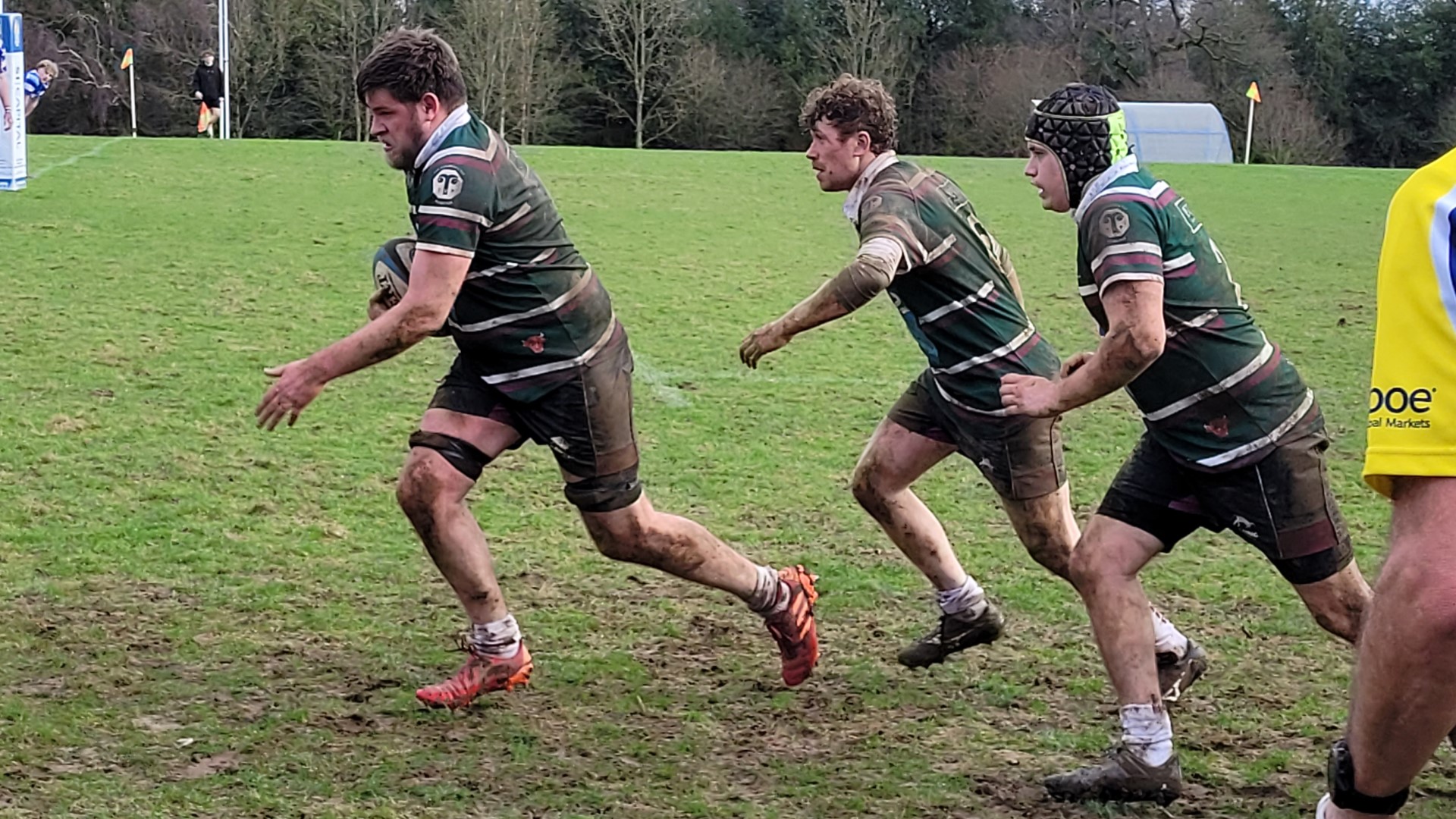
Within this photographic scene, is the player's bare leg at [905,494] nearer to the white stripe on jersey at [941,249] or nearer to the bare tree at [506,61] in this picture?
the white stripe on jersey at [941,249]

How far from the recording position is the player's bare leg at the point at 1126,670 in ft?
14.6

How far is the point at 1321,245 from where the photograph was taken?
18859mm

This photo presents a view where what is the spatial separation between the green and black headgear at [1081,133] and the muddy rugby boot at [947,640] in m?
1.69

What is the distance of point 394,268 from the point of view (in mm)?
5207

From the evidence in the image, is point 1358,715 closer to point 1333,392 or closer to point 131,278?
point 1333,392

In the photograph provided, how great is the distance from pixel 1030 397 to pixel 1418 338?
6.29 ft

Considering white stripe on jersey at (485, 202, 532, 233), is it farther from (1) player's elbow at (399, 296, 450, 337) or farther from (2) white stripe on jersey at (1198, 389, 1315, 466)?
(2) white stripe on jersey at (1198, 389, 1315, 466)

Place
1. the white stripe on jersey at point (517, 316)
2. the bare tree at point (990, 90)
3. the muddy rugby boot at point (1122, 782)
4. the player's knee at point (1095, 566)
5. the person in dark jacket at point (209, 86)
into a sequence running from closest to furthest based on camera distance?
the muddy rugby boot at point (1122, 782) < the player's knee at point (1095, 566) < the white stripe on jersey at point (517, 316) < the person in dark jacket at point (209, 86) < the bare tree at point (990, 90)

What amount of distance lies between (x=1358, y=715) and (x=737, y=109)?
46.2 meters

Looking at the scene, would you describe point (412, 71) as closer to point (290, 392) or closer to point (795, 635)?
point (290, 392)

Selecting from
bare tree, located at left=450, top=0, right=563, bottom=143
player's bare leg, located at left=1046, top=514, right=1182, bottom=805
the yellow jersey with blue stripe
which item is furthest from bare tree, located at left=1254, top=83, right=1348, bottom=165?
the yellow jersey with blue stripe

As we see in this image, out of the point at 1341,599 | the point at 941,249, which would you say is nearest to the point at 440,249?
the point at 941,249

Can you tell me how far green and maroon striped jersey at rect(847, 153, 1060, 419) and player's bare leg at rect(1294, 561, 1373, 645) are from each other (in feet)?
3.63

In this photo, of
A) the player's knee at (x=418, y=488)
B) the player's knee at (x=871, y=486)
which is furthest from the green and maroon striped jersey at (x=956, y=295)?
the player's knee at (x=418, y=488)
